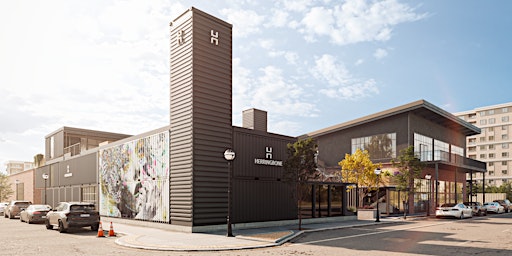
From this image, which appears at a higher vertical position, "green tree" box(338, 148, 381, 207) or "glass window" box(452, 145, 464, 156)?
"glass window" box(452, 145, 464, 156)

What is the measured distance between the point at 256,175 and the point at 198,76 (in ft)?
21.3

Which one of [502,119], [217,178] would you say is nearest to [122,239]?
[217,178]

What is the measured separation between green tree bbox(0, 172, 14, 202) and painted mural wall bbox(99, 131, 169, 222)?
39.7 metres

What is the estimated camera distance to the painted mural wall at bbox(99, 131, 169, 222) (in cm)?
2125

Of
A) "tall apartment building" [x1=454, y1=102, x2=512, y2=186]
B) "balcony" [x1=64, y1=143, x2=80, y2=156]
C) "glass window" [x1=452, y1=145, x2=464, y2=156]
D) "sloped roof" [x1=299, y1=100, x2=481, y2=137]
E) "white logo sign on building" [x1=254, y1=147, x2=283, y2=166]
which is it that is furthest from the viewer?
"tall apartment building" [x1=454, y1=102, x2=512, y2=186]

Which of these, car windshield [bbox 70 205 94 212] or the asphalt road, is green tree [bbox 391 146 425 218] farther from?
car windshield [bbox 70 205 94 212]

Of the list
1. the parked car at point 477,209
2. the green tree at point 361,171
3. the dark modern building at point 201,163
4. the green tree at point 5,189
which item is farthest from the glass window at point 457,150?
the green tree at point 5,189

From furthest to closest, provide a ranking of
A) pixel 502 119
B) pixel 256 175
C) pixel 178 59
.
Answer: pixel 502 119, pixel 256 175, pixel 178 59

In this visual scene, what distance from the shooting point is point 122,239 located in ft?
53.7

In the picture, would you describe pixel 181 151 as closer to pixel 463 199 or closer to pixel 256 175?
pixel 256 175

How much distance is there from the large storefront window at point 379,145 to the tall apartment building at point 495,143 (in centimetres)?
7610

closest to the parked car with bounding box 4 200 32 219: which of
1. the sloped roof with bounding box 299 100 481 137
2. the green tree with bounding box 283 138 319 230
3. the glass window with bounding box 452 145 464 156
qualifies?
the green tree with bounding box 283 138 319 230

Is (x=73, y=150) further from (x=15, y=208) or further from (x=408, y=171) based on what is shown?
(x=408, y=171)

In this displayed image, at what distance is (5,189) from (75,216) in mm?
49927
